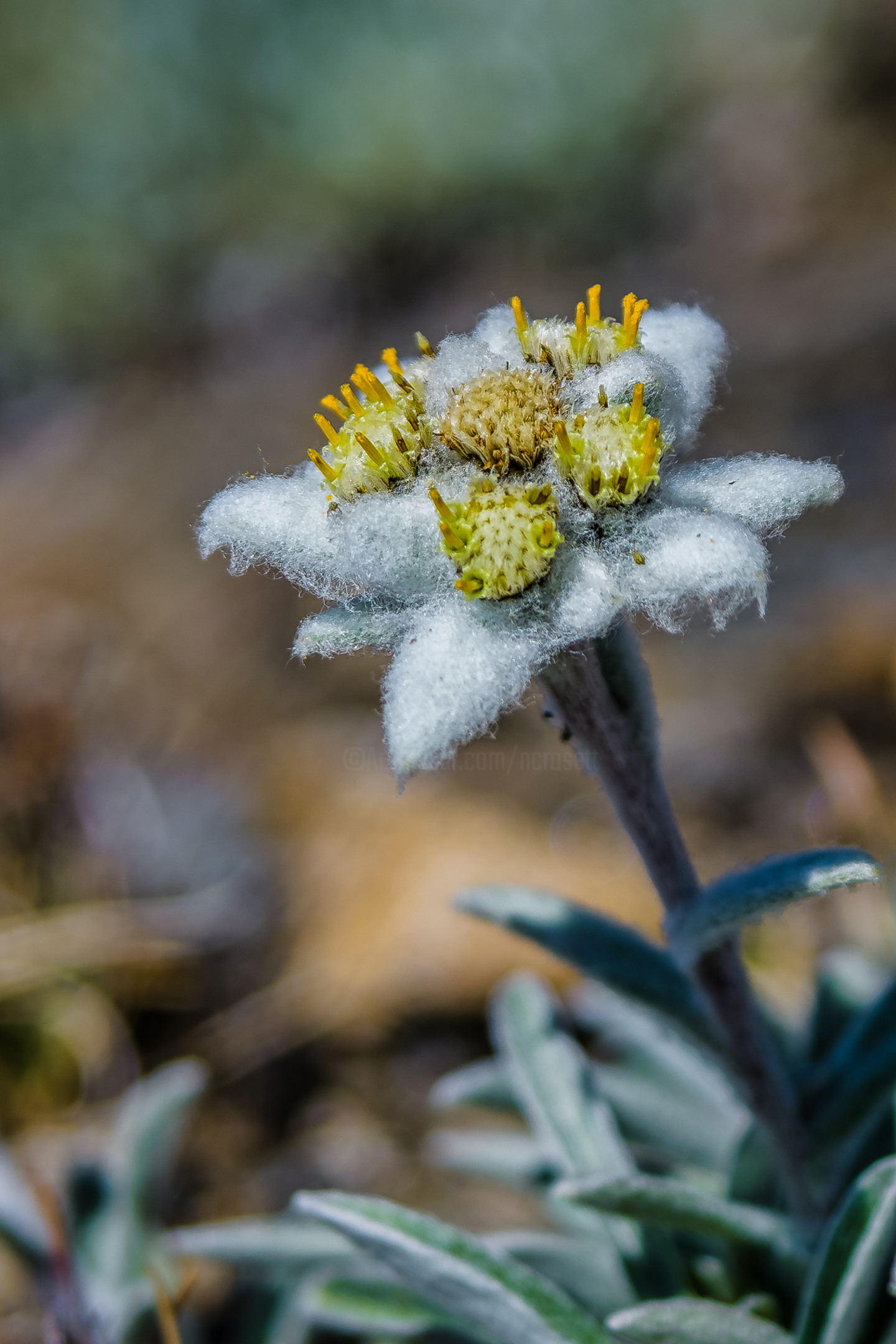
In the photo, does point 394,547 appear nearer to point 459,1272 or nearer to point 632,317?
point 632,317

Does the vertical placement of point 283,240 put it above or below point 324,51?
below

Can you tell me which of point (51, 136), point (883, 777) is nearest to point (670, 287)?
point (883, 777)

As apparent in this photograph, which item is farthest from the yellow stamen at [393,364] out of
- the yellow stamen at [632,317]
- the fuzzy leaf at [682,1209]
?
the fuzzy leaf at [682,1209]

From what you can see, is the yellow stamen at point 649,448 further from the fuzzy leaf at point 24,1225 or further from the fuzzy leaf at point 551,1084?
the fuzzy leaf at point 24,1225

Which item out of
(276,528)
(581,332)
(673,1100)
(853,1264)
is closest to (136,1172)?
(673,1100)

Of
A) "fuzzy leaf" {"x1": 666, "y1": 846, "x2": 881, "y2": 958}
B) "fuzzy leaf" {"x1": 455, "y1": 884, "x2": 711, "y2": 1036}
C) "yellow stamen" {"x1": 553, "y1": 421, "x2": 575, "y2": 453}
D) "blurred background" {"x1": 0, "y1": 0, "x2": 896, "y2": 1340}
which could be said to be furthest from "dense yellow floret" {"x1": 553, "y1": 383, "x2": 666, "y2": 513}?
"blurred background" {"x1": 0, "y1": 0, "x2": 896, "y2": 1340}

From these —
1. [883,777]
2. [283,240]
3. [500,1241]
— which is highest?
[283,240]

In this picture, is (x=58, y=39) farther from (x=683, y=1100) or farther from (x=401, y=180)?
(x=683, y=1100)
